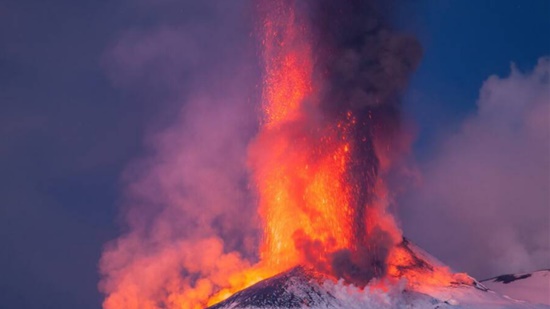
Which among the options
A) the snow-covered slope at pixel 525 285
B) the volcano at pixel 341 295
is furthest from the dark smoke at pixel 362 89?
the snow-covered slope at pixel 525 285

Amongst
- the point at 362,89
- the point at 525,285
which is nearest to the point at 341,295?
the point at 362,89

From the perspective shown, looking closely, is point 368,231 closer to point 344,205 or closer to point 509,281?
point 344,205

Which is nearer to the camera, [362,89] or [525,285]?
[362,89]

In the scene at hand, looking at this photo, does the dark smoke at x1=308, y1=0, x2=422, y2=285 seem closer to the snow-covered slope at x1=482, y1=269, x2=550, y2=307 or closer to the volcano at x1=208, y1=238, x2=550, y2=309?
the volcano at x1=208, y1=238, x2=550, y2=309

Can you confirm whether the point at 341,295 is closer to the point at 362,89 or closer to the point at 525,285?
the point at 362,89

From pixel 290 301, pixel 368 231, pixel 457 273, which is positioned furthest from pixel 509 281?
pixel 290 301
